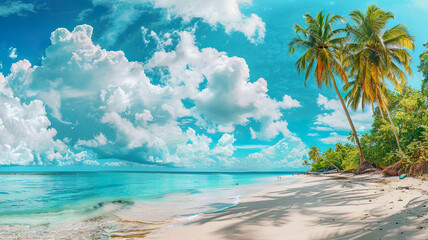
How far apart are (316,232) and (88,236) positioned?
7626 millimetres

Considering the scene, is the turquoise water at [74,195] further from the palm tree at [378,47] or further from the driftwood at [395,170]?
the palm tree at [378,47]

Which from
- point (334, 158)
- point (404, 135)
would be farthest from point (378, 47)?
point (334, 158)

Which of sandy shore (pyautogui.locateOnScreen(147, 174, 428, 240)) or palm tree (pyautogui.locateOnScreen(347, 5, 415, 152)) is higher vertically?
palm tree (pyautogui.locateOnScreen(347, 5, 415, 152))

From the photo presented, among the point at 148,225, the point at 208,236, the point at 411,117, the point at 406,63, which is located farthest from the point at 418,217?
the point at 406,63

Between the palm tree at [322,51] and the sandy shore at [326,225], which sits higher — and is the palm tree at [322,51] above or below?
above

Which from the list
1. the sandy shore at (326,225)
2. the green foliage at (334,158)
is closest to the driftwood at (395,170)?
the sandy shore at (326,225)

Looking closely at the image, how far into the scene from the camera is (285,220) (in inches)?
288

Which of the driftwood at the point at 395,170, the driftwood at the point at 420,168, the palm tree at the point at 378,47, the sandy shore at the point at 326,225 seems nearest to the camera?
the sandy shore at the point at 326,225

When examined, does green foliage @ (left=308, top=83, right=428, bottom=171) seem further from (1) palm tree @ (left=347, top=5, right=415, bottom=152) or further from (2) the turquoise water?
(2) the turquoise water

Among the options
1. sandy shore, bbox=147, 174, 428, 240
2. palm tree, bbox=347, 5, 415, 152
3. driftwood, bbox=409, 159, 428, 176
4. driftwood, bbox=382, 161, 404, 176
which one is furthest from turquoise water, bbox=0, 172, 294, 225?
palm tree, bbox=347, 5, 415, 152

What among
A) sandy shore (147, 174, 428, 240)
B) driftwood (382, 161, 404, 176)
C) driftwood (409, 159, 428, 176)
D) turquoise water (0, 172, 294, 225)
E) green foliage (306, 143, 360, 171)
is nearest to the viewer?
sandy shore (147, 174, 428, 240)

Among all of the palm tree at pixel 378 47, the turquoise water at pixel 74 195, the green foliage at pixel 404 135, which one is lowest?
the turquoise water at pixel 74 195

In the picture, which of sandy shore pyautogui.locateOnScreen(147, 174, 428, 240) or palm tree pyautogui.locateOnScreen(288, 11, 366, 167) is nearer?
sandy shore pyautogui.locateOnScreen(147, 174, 428, 240)

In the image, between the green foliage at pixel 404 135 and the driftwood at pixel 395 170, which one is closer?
the green foliage at pixel 404 135
